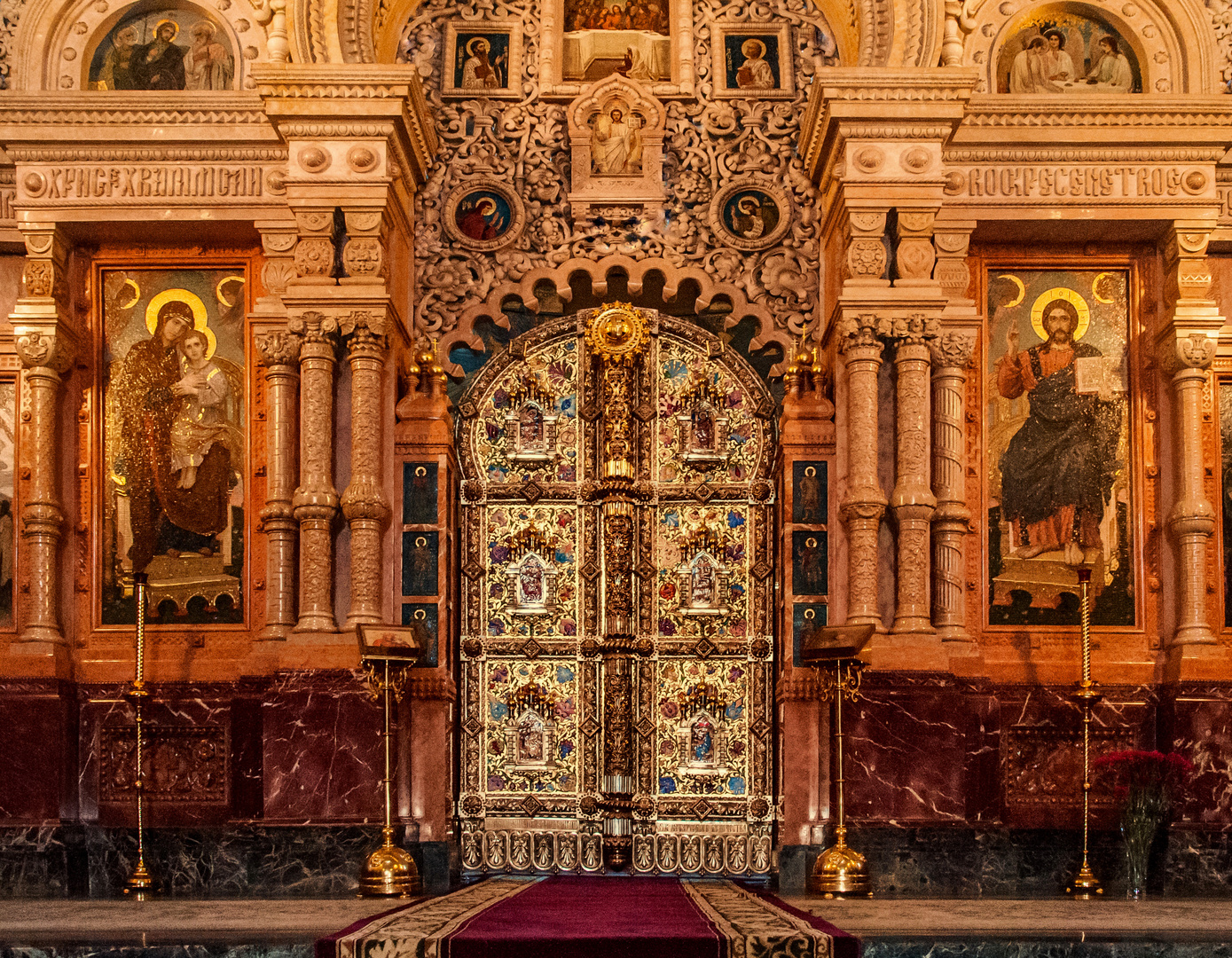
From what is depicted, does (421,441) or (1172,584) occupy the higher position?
(421,441)

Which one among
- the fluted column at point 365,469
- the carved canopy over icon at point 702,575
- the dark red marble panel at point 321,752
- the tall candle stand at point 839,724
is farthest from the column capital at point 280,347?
the tall candle stand at point 839,724

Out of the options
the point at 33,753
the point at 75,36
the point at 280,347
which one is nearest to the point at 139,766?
the point at 33,753

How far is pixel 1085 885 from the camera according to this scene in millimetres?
11070

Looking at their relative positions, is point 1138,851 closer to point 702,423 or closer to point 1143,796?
point 1143,796

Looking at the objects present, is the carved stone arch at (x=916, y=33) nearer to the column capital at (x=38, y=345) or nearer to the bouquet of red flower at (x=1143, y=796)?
the bouquet of red flower at (x=1143, y=796)

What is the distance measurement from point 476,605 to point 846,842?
328cm

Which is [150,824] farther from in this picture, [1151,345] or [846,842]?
[1151,345]

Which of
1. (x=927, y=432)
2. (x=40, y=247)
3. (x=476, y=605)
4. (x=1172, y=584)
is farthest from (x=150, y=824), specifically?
(x=1172, y=584)

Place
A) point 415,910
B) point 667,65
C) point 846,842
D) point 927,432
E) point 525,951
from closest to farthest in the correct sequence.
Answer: point 525,951, point 415,910, point 846,842, point 927,432, point 667,65

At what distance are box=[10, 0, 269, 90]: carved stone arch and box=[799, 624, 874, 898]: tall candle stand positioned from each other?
19.0ft

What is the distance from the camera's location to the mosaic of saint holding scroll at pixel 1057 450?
12.4 metres

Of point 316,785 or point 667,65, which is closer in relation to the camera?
point 316,785

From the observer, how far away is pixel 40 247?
40.1 feet

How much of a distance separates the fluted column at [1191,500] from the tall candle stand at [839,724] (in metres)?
2.49
